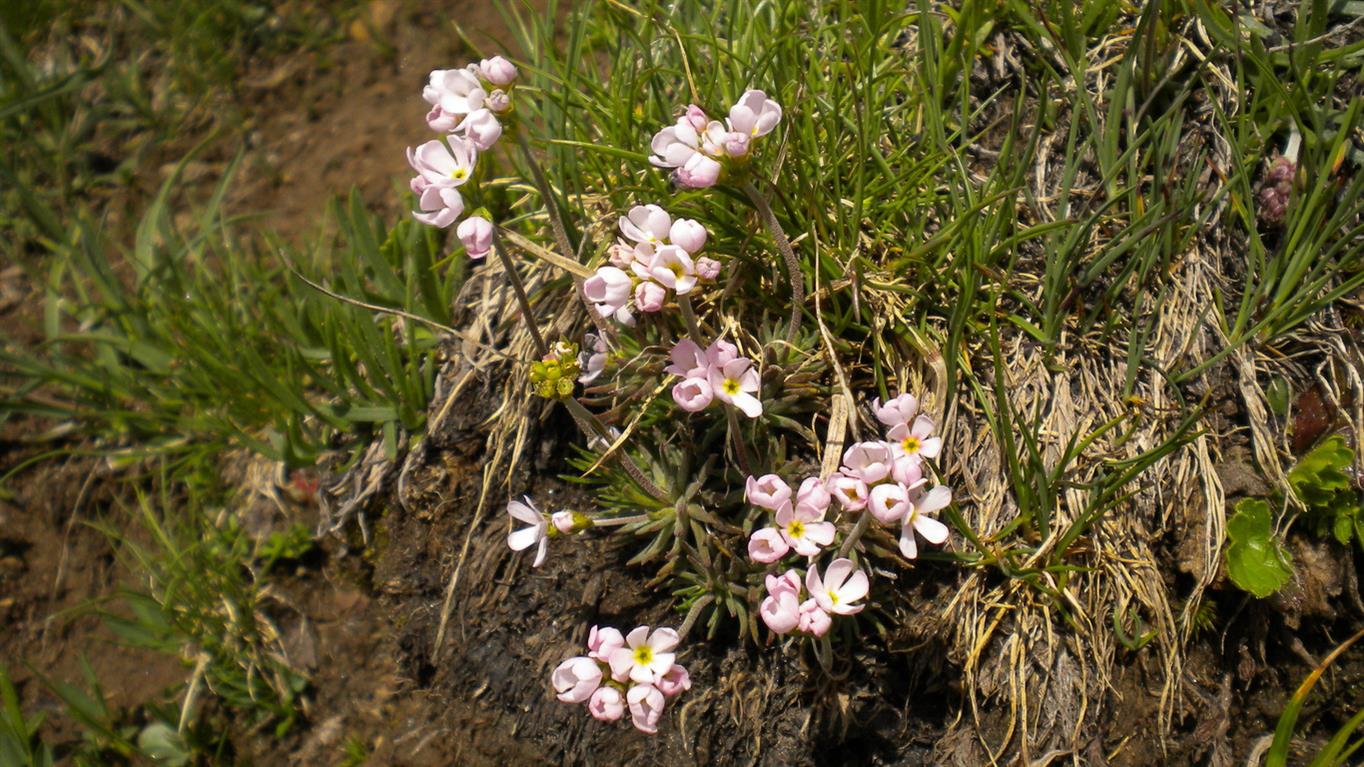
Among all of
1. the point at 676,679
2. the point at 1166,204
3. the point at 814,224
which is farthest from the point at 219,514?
the point at 1166,204

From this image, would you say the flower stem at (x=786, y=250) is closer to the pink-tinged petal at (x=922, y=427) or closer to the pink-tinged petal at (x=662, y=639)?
the pink-tinged petal at (x=922, y=427)

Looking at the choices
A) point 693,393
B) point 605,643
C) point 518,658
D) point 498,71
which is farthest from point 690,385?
point 518,658

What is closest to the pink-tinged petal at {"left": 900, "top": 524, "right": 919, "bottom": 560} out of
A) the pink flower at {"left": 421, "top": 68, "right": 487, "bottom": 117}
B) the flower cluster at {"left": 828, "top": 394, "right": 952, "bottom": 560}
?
the flower cluster at {"left": 828, "top": 394, "right": 952, "bottom": 560}

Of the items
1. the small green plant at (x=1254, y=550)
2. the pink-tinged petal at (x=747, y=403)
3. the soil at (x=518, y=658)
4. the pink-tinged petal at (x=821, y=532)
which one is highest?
the pink-tinged petal at (x=747, y=403)

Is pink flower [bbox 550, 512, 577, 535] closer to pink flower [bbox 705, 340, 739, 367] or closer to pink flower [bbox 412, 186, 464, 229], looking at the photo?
pink flower [bbox 705, 340, 739, 367]

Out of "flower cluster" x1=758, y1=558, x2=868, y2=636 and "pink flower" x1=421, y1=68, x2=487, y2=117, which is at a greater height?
"pink flower" x1=421, y1=68, x2=487, y2=117

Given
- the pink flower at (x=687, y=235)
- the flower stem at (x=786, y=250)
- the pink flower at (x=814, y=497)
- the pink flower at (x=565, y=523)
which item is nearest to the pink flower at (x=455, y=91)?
the pink flower at (x=687, y=235)
